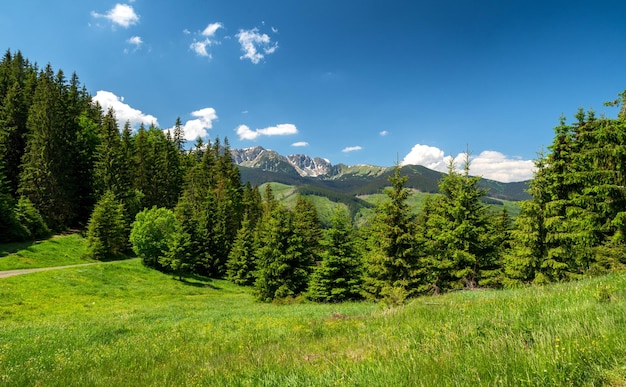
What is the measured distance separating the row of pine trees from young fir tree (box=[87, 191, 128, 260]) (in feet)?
0.68

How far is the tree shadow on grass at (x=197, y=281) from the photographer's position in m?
47.6

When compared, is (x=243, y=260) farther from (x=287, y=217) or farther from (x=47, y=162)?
(x=47, y=162)

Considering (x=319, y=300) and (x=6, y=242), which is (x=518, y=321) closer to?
(x=319, y=300)

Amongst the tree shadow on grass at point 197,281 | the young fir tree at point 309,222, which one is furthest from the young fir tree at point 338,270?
the tree shadow on grass at point 197,281

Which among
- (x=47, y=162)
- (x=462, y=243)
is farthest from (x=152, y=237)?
(x=462, y=243)

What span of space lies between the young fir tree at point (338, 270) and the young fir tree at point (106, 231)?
1338 inches

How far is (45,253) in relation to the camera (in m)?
40.0

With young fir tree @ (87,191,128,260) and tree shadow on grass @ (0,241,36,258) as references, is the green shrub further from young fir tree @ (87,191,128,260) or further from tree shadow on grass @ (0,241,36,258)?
tree shadow on grass @ (0,241,36,258)

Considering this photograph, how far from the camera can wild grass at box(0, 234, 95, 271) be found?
114 ft

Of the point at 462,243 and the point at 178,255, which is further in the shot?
the point at 178,255

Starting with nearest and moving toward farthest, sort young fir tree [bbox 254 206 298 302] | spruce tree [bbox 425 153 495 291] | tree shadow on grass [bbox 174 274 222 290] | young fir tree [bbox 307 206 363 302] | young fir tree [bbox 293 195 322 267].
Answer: spruce tree [bbox 425 153 495 291]
young fir tree [bbox 307 206 363 302]
young fir tree [bbox 254 206 298 302]
tree shadow on grass [bbox 174 274 222 290]
young fir tree [bbox 293 195 322 267]

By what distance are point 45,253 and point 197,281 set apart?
A: 65.6 feet

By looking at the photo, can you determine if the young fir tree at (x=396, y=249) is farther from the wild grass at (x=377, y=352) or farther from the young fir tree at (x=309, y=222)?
the young fir tree at (x=309, y=222)

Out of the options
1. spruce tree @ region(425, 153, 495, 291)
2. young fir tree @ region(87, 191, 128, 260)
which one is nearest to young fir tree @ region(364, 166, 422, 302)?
spruce tree @ region(425, 153, 495, 291)
